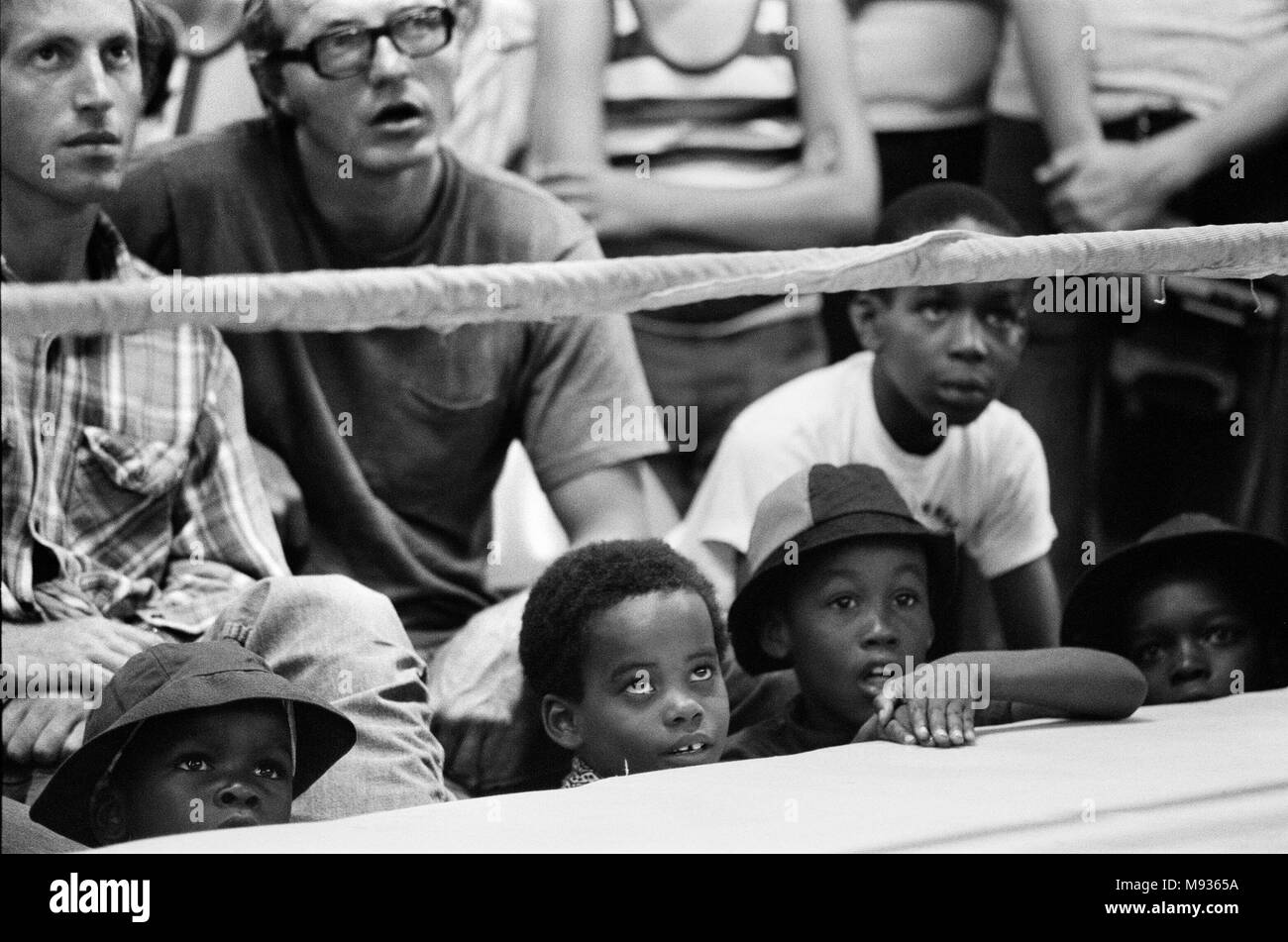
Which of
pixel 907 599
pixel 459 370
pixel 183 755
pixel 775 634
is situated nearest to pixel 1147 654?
pixel 907 599

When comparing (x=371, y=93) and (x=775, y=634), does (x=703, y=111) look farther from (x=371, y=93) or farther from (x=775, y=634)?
(x=775, y=634)

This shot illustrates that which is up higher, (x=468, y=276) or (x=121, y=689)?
(x=468, y=276)

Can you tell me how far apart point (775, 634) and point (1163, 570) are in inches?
18.6

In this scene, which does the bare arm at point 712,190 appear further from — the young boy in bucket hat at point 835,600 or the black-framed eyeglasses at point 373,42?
the young boy in bucket hat at point 835,600

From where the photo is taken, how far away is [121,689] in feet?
4.59

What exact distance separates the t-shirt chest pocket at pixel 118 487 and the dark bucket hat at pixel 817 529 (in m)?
0.63

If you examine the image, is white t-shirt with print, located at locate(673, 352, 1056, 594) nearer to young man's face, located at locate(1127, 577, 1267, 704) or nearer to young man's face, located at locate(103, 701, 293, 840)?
young man's face, located at locate(1127, 577, 1267, 704)

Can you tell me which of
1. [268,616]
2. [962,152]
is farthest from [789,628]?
[962,152]

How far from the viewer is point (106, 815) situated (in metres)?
1.42

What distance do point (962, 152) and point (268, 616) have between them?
60.3 inches

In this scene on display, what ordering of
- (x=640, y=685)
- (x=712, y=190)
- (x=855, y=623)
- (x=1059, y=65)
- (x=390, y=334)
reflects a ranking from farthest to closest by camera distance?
(x=1059, y=65)
(x=712, y=190)
(x=390, y=334)
(x=855, y=623)
(x=640, y=685)

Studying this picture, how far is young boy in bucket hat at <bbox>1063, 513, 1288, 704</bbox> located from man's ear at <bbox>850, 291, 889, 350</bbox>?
0.51 m

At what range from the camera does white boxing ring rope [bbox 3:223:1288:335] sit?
1.09 metres
